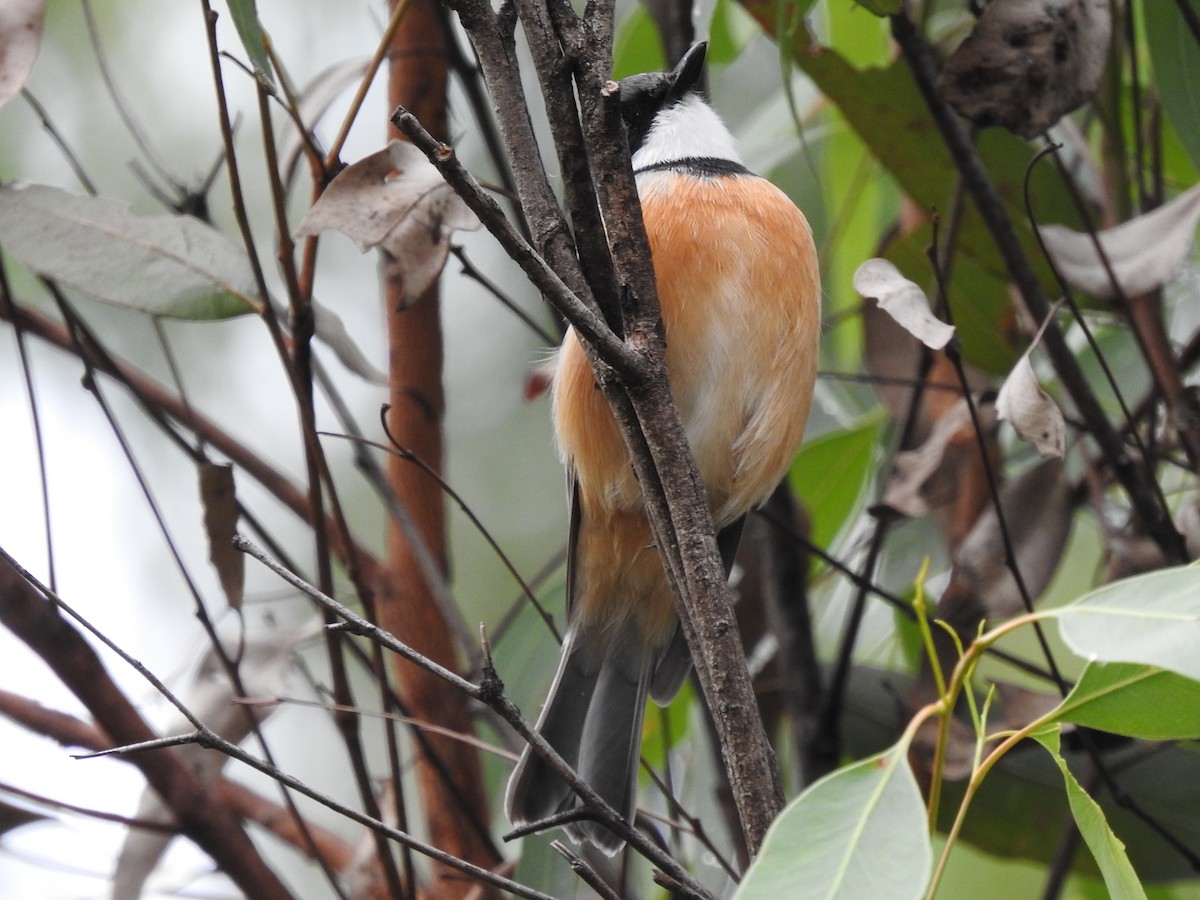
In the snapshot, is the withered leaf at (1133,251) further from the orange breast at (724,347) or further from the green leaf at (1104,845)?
the green leaf at (1104,845)

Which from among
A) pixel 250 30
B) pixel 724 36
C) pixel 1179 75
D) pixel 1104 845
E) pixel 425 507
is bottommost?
pixel 1104 845

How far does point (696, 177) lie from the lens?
291 cm

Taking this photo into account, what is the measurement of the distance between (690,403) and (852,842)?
62.0 inches

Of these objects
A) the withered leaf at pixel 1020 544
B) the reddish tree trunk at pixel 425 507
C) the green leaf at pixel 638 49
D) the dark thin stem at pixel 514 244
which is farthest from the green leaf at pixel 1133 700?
the green leaf at pixel 638 49

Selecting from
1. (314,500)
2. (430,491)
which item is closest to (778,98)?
(430,491)

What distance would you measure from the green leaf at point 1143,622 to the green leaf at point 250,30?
1.52m

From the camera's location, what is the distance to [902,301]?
2.00 meters

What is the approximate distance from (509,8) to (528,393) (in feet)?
5.43

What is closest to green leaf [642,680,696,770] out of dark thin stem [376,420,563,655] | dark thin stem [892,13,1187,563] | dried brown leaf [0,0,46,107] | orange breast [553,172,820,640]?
orange breast [553,172,820,640]

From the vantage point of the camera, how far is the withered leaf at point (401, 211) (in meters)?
2.20

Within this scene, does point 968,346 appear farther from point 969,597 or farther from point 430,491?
point 430,491

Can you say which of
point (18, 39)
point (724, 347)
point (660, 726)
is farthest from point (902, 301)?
point (660, 726)

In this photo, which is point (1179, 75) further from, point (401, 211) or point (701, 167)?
point (401, 211)

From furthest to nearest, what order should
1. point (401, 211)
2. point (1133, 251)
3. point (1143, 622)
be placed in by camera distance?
point (1133, 251)
point (401, 211)
point (1143, 622)
